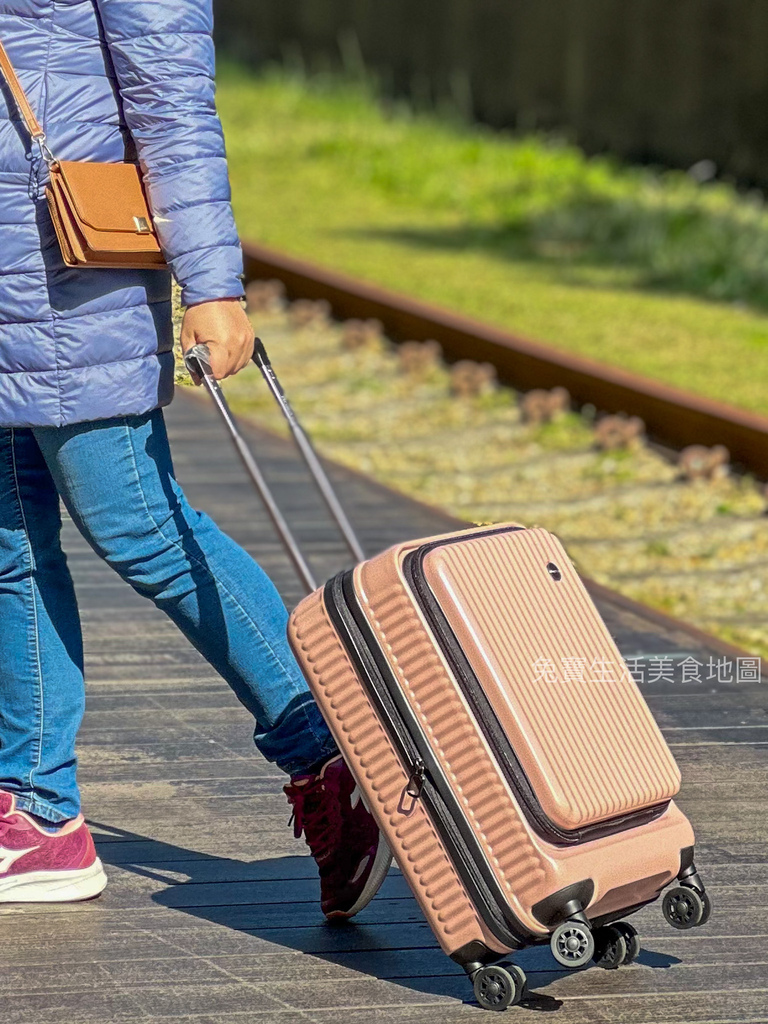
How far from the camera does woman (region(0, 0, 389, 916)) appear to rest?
2852mm

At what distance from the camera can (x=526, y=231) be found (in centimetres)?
1250

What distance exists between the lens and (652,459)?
7.21 meters

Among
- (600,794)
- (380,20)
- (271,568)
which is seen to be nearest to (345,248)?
(271,568)

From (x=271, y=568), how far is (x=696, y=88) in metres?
10.3

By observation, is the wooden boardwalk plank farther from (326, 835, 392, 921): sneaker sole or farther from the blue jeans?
the blue jeans

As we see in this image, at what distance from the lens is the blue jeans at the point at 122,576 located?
300 centimetres

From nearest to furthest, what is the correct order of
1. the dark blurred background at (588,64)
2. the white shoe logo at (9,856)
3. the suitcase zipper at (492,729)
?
1. the suitcase zipper at (492,729)
2. the white shoe logo at (9,856)
3. the dark blurred background at (588,64)

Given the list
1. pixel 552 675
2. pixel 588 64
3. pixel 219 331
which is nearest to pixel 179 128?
pixel 219 331

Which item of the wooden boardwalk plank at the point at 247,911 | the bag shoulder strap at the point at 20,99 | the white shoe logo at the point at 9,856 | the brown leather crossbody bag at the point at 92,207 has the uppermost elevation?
the bag shoulder strap at the point at 20,99

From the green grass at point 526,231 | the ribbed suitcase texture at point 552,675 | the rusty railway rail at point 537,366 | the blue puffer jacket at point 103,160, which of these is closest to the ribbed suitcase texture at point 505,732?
the ribbed suitcase texture at point 552,675

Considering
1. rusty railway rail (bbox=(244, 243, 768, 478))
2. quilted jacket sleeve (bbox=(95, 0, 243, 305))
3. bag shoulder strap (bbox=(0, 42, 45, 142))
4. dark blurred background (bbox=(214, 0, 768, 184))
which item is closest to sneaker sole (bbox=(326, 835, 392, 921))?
quilted jacket sleeve (bbox=(95, 0, 243, 305))

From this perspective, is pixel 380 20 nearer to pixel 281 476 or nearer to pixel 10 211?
pixel 281 476

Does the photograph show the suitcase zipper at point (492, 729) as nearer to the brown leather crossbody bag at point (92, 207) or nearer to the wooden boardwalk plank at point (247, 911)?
the wooden boardwalk plank at point (247, 911)

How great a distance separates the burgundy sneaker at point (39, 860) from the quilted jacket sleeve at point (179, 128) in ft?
3.23
